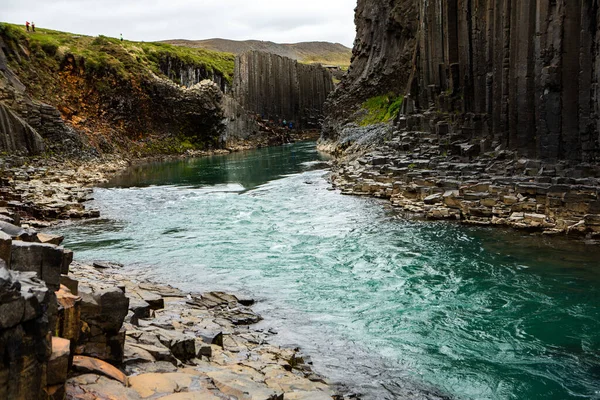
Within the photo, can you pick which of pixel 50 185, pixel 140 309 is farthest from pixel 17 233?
pixel 50 185

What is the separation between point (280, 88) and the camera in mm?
92875

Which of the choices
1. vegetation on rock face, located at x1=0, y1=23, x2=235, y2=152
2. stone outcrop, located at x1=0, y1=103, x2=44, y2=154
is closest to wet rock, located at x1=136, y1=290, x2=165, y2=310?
stone outcrop, located at x1=0, y1=103, x2=44, y2=154

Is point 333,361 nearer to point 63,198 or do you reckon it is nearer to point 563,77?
point 563,77

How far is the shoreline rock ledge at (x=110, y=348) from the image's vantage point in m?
5.06

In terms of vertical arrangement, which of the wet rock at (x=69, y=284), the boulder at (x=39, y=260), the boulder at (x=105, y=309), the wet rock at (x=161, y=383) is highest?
the boulder at (x=39, y=260)

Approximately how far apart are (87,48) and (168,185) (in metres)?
38.3

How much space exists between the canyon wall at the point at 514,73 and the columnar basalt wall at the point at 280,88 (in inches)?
1907

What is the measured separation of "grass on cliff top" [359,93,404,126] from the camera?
53031 millimetres

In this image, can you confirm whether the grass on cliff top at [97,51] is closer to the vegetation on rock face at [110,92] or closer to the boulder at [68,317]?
the vegetation on rock face at [110,92]

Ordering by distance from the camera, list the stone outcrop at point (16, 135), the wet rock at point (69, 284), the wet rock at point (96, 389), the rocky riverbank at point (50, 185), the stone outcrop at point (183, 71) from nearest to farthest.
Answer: the wet rock at point (96, 389) < the wet rock at point (69, 284) < the rocky riverbank at point (50, 185) < the stone outcrop at point (16, 135) < the stone outcrop at point (183, 71)

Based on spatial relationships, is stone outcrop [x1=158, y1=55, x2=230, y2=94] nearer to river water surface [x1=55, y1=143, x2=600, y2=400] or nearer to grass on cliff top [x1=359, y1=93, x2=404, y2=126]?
grass on cliff top [x1=359, y1=93, x2=404, y2=126]

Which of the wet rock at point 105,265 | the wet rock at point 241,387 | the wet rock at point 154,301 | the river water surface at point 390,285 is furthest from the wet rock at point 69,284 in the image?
the wet rock at point 105,265

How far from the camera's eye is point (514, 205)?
71.1ft

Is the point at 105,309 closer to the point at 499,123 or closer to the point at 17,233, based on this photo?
the point at 17,233
